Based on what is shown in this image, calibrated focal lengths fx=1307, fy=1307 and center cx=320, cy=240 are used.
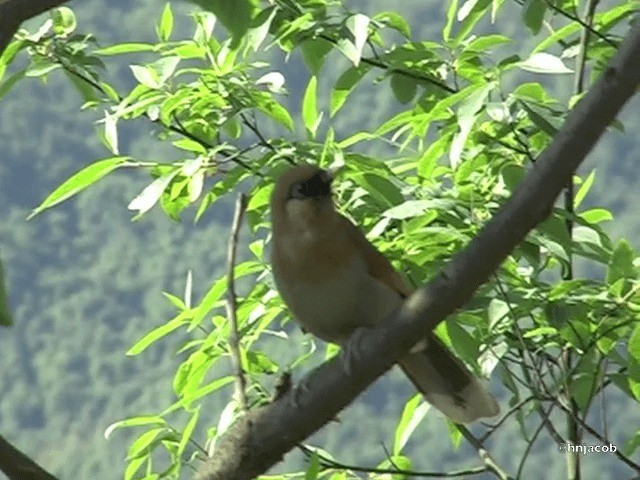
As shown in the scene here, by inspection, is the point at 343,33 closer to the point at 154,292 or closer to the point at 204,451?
the point at 204,451

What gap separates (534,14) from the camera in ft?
Result: 3.96

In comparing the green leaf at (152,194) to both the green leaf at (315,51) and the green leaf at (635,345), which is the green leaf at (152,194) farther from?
the green leaf at (635,345)

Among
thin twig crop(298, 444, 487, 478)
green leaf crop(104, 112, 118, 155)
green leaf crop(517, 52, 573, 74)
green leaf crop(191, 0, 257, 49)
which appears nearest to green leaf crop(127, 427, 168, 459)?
thin twig crop(298, 444, 487, 478)

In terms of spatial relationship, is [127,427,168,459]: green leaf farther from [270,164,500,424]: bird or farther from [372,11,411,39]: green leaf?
Answer: [372,11,411,39]: green leaf

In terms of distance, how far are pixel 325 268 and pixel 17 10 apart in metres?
0.69

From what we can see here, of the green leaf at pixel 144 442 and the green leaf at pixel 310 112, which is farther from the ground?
the green leaf at pixel 310 112

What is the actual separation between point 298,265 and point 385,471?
8.2 inches

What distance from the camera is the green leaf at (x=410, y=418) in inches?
50.9

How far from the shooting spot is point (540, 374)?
1266 mm

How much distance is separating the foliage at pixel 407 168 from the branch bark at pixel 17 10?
581 mm

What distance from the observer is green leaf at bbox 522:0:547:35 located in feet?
3.95

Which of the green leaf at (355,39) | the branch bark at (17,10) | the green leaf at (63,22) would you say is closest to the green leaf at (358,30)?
the green leaf at (355,39)

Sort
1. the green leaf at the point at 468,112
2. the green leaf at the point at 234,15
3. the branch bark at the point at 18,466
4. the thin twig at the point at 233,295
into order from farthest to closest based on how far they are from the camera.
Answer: the green leaf at the point at 468,112
the thin twig at the point at 233,295
the branch bark at the point at 18,466
the green leaf at the point at 234,15

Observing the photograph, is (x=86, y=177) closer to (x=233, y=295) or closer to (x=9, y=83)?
(x=9, y=83)
